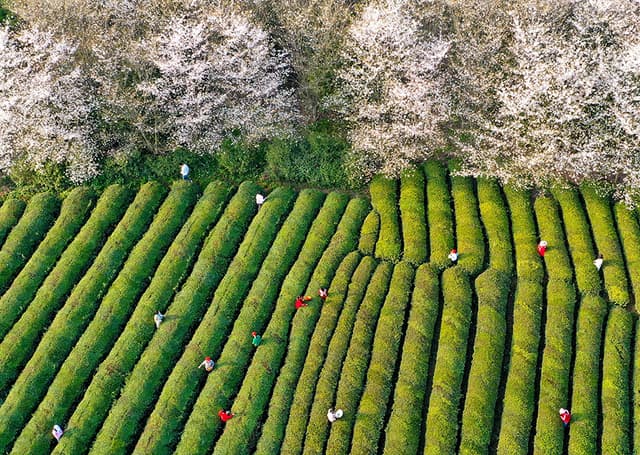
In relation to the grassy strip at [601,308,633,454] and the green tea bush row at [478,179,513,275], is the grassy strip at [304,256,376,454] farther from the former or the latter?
the grassy strip at [601,308,633,454]

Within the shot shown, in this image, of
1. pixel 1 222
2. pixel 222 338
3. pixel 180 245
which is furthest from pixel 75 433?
pixel 1 222

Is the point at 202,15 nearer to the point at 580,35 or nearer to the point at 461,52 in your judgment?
the point at 461,52

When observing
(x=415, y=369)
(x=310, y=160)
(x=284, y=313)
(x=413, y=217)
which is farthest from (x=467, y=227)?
(x=284, y=313)

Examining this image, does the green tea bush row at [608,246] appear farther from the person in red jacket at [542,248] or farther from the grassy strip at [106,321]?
the grassy strip at [106,321]

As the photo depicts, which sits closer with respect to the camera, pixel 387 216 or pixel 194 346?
pixel 194 346

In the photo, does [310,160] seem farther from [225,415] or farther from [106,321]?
[225,415]

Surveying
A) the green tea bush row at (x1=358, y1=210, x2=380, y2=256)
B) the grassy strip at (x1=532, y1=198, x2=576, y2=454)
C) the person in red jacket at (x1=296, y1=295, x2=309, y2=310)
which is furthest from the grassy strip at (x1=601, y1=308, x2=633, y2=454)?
the person in red jacket at (x1=296, y1=295, x2=309, y2=310)

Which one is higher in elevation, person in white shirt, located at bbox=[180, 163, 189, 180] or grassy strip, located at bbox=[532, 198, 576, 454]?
person in white shirt, located at bbox=[180, 163, 189, 180]
